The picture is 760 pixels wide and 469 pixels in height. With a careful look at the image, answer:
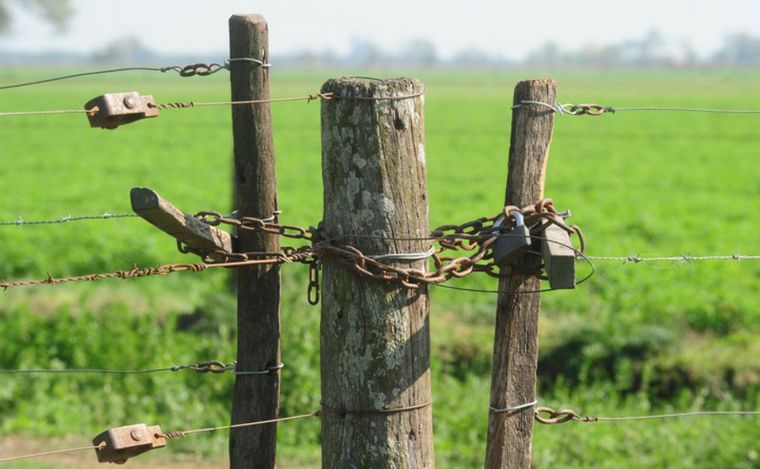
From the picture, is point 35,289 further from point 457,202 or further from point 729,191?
point 729,191

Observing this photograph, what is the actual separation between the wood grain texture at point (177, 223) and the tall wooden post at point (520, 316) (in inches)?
38.9

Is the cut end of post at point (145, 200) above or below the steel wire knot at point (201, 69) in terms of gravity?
below

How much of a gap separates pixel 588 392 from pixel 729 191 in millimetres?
18470

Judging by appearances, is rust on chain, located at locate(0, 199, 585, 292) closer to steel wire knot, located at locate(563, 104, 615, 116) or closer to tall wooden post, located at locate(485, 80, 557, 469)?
tall wooden post, located at locate(485, 80, 557, 469)

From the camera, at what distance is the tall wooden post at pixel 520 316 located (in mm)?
3250

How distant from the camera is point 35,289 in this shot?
1158 cm

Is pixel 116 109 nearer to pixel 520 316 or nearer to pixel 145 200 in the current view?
pixel 145 200

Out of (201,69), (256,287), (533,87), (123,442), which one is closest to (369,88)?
(533,87)

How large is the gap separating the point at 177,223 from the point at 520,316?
3.75 feet

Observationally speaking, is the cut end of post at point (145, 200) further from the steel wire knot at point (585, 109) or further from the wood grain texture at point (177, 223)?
the steel wire knot at point (585, 109)

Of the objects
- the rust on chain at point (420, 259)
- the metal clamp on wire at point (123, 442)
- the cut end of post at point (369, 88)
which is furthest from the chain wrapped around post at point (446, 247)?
the metal clamp on wire at point (123, 442)

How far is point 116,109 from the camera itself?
9.89 ft

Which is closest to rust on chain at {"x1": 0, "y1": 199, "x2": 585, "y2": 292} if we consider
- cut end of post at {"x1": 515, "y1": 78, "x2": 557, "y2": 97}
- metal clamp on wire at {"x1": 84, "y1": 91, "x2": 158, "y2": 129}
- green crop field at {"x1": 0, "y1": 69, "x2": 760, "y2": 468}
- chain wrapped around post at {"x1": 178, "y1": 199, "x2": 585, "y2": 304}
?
chain wrapped around post at {"x1": 178, "y1": 199, "x2": 585, "y2": 304}

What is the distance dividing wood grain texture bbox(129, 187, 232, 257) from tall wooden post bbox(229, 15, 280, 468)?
0.65 feet
